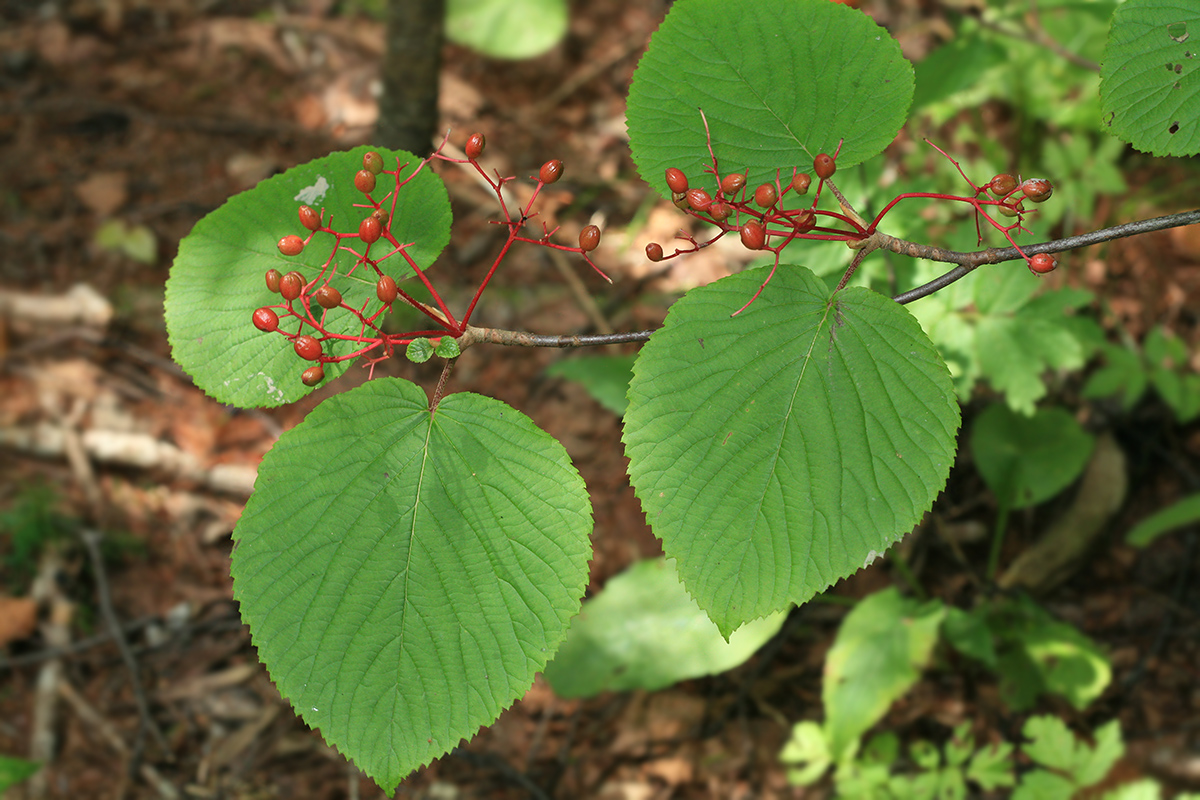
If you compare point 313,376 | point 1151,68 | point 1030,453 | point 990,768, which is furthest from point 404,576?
point 1030,453

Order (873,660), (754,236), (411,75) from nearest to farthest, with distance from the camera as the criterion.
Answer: (754,236) < (873,660) < (411,75)

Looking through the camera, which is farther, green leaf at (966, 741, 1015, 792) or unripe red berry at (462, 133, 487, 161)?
green leaf at (966, 741, 1015, 792)

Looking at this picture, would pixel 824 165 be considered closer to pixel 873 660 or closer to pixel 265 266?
pixel 265 266

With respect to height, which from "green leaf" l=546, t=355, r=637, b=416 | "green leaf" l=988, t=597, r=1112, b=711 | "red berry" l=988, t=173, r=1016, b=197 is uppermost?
"red berry" l=988, t=173, r=1016, b=197

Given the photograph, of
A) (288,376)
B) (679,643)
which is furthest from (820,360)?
(679,643)

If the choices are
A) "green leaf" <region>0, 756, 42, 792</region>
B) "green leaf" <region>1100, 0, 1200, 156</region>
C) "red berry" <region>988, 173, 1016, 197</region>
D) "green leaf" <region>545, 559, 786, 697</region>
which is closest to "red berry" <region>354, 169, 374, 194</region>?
"red berry" <region>988, 173, 1016, 197</region>

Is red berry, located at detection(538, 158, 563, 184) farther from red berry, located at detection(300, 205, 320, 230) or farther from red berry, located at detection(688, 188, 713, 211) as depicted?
red berry, located at detection(300, 205, 320, 230)

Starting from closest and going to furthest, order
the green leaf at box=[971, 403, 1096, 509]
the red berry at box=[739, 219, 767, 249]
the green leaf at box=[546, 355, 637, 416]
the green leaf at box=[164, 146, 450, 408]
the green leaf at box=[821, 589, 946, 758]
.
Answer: the red berry at box=[739, 219, 767, 249]
the green leaf at box=[164, 146, 450, 408]
the green leaf at box=[821, 589, 946, 758]
the green leaf at box=[546, 355, 637, 416]
the green leaf at box=[971, 403, 1096, 509]

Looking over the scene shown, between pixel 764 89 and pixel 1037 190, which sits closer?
pixel 1037 190
